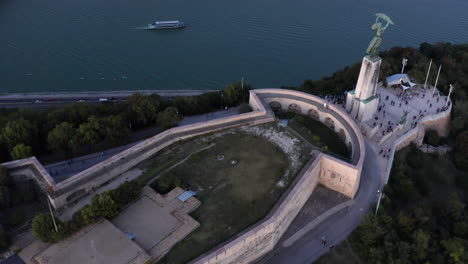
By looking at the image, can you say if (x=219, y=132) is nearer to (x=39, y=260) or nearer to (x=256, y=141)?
(x=256, y=141)

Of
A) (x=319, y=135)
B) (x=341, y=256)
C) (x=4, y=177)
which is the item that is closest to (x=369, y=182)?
(x=319, y=135)

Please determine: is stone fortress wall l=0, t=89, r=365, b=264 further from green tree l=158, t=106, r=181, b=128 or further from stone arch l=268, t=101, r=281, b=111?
green tree l=158, t=106, r=181, b=128

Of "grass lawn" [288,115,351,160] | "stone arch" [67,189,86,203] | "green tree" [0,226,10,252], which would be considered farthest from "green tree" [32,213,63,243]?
"grass lawn" [288,115,351,160]

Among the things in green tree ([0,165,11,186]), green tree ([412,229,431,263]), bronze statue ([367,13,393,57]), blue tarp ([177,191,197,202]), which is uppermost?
bronze statue ([367,13,393,57])

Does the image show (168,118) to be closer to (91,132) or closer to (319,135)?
(91,132)

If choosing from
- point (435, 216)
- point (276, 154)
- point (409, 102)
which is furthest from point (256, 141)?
point (409, 102)

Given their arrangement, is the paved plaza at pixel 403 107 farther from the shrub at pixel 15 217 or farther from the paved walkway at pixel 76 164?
the shrub at pixel 15 217
